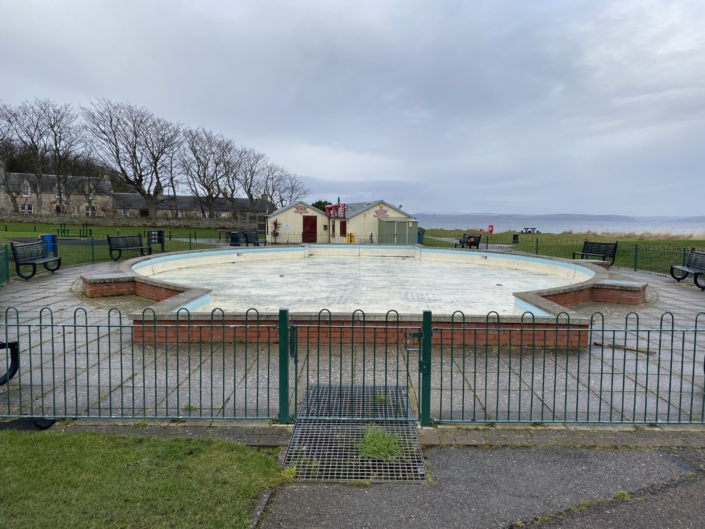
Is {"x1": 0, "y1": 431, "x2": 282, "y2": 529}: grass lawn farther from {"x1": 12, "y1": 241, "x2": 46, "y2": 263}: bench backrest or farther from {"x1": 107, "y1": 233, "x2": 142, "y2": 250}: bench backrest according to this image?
{"x1": 107, "y1": 233, "x2": 142, "y2": 250}: bench backrest

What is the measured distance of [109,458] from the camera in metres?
3.60

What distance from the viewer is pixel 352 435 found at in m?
4.13

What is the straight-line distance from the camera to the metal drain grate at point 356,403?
14.7 feet

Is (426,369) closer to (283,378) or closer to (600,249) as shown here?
(283,378)

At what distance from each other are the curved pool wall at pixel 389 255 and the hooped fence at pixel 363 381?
57.7 inches

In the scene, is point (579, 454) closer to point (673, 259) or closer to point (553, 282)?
point (553, 282)

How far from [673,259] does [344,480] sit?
69.2 ft

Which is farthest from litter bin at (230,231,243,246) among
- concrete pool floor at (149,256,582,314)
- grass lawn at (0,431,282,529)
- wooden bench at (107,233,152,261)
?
grass lawn at (0,431,282,529)

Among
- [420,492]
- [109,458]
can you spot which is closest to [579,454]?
[420,492]

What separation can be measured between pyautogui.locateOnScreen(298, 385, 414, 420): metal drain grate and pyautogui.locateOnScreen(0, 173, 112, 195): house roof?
61.5 m

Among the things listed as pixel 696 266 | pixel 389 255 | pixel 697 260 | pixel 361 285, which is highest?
pixel 697 260

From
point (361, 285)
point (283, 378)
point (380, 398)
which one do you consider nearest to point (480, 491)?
point (380, 398)

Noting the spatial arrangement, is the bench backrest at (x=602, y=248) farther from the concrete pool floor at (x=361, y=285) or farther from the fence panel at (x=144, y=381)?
the fence panel at (x=144, y=381)

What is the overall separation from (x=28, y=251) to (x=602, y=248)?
1933cm
